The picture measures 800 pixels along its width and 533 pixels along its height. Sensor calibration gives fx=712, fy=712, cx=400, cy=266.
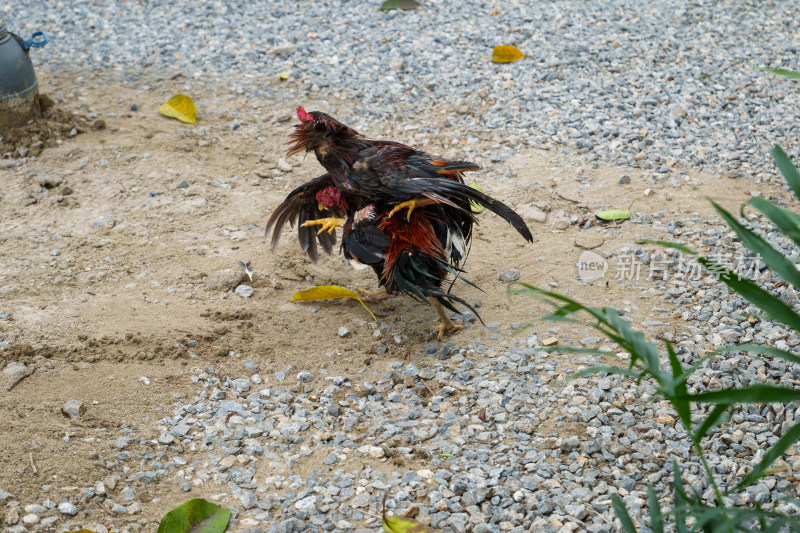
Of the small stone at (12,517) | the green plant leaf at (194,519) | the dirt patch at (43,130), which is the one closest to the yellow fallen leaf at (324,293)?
the green plant leaf at (194,519)

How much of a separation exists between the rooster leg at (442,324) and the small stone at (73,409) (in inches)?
66.5

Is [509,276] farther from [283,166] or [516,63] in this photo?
[516,63]

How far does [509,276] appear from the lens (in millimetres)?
4027

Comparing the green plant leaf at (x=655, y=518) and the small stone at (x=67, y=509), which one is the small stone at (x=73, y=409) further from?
the green plant leaf at (x=655, y=518)

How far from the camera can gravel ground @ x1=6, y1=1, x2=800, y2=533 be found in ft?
8.59

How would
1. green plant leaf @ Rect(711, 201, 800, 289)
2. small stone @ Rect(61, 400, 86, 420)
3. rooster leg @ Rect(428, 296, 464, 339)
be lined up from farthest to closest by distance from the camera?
rooster leg @ Rect(428, 296, 464, 339) → small stone @ Rect(61, 400, 86, 420) → green plant leaf @ Rect(711, 201, 800, 289)

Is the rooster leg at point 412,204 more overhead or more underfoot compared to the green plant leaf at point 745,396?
more underfoot

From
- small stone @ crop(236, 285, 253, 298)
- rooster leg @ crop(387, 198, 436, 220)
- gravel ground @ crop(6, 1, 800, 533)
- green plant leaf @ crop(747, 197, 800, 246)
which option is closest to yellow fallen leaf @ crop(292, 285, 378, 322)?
small stone @ crop(236, 285, 253, 298)

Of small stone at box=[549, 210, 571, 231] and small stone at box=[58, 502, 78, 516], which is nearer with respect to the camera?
small stone at box=[58, 502, 78, 516]

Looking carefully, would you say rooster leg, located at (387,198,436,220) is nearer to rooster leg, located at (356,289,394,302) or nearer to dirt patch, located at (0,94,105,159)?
rooster leg, located at (356,289,394,302)

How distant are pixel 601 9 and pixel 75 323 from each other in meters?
5.61

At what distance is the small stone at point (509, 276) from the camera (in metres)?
4.02

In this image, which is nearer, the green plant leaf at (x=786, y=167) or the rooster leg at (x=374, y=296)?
the green plant leaf at (x=786, y=167)

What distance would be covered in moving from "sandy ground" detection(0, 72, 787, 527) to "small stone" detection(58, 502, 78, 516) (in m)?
0.06
